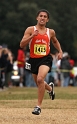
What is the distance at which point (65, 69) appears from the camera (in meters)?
32.0

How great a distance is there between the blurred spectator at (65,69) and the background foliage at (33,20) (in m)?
51.1

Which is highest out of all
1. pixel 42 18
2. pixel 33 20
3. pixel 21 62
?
Answer: pixel 33 20

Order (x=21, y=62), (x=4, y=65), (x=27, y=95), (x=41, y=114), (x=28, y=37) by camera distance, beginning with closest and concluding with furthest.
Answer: (x=28, y=37) → (x=41, y=114) → (x=27, y=95) → (x=4, y=65) → (x=21, y=62)

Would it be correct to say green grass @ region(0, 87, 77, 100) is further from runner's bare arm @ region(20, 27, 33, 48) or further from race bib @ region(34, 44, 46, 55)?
runner's bare arm @ region(20, 27, 33, 48)

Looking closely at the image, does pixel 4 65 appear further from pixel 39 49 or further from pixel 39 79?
pixel 39 79

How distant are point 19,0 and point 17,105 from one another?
7520 centimetres

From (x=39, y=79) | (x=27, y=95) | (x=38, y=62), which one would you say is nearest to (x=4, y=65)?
(x=27, y=95)

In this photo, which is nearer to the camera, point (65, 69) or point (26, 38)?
point (26, 38)

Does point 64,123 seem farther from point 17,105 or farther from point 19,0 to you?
point 19,0

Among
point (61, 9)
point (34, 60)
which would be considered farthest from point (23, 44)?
point (61, 9)

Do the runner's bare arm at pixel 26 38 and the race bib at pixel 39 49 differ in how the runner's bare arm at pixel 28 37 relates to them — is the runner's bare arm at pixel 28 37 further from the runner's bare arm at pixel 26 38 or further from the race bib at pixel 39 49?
the race bib at pixel 39 49

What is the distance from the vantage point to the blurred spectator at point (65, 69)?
105 ft

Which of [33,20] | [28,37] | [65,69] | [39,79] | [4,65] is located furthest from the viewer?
[33,20]

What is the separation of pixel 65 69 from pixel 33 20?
52942 mm
